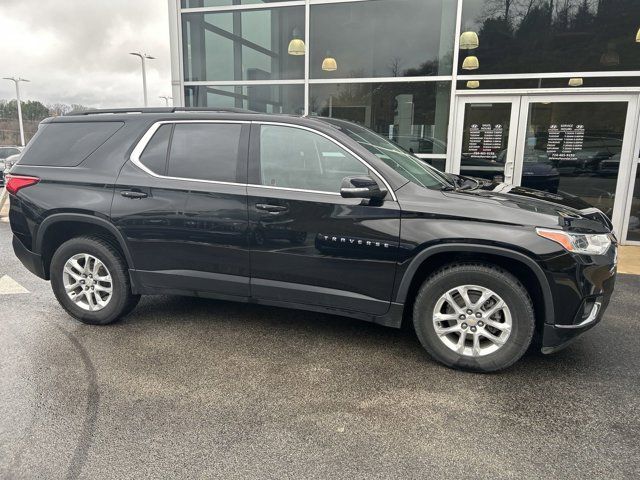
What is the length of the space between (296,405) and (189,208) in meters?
1.73

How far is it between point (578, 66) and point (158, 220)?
6.96 metres

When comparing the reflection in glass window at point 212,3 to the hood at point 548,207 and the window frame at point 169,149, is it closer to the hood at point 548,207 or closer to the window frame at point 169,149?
the window frame at point 169,149

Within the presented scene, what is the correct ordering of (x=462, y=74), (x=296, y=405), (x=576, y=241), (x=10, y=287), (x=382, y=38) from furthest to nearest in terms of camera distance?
1. (x=382, y=38)
2. (x=462, y=74)
3. (x=10, y=287)
4. (x=576, y=241)
5. (x=296, y=405)

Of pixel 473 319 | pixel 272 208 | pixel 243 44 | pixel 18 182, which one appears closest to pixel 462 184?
pixel 473 319

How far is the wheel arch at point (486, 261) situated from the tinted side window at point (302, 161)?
77 centimetres

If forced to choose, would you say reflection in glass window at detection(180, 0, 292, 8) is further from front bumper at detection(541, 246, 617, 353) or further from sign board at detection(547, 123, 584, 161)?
front bumper at detection(541, 246, 617, 353)

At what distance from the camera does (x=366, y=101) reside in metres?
8.66

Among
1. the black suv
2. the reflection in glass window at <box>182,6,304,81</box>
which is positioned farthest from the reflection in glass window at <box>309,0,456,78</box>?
the black suv

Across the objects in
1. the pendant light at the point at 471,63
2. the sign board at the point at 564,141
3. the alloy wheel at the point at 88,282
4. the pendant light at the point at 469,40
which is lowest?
the alloy wheel at the point at 88,282

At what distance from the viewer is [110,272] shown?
13.3ft

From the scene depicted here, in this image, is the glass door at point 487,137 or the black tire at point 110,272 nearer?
the black tire at point 110,272

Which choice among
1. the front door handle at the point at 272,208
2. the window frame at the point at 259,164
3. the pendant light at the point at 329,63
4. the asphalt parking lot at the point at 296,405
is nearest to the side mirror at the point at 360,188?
the window frame at the point at 259,164

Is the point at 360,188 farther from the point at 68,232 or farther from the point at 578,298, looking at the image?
the point at 68,232

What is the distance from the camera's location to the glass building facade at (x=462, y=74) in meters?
7.39
